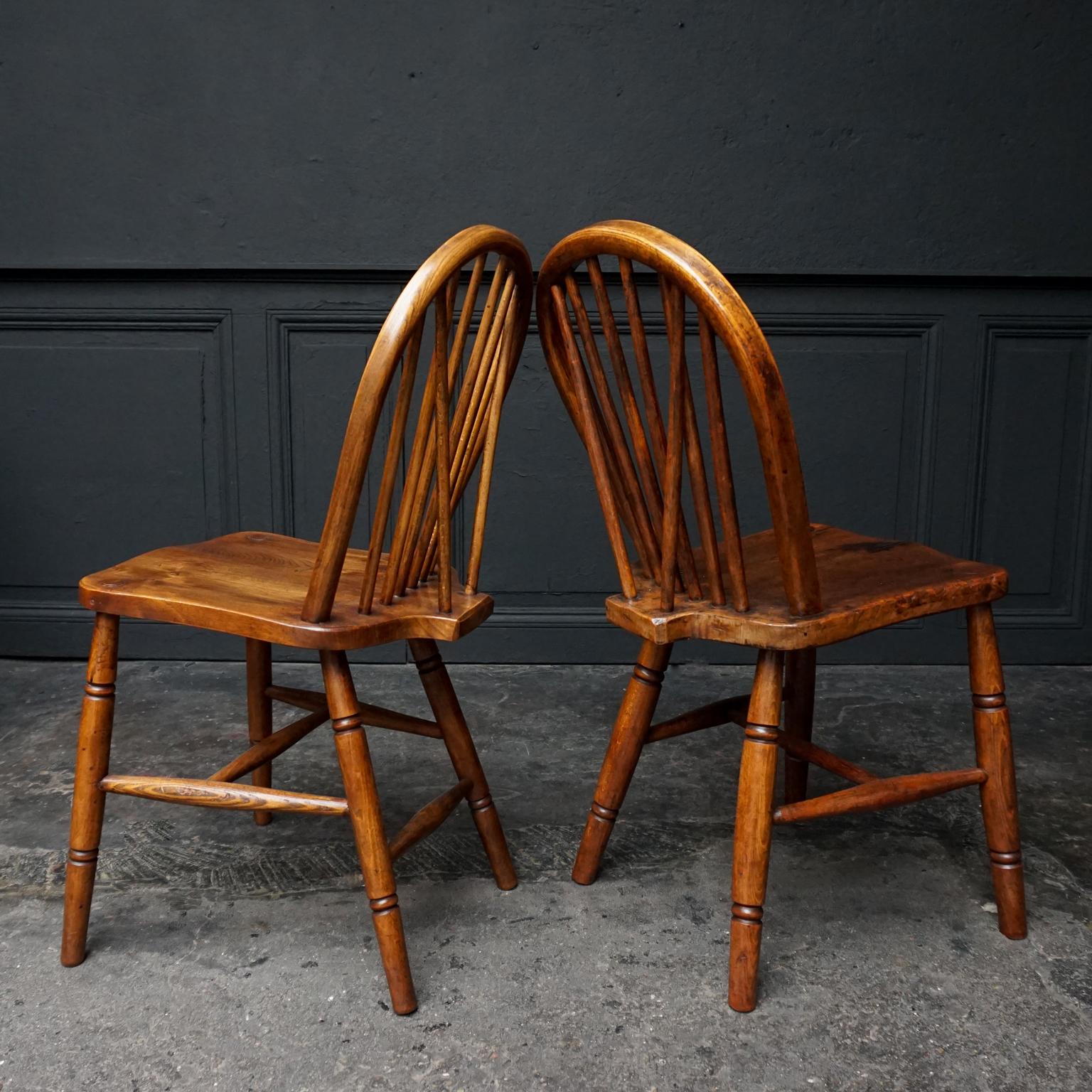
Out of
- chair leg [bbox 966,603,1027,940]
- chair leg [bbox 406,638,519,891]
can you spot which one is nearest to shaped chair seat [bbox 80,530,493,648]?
chair leg [bbox 406,638,519,891]

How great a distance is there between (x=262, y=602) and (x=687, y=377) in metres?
0.61

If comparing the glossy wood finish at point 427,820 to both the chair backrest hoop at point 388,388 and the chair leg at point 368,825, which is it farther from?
the chair backrest hoop at point 388,388

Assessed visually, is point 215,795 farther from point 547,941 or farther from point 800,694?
point 800,694

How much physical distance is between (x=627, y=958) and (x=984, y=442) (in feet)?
6.11

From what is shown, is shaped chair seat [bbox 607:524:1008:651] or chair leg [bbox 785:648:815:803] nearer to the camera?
shaped chair seat [bbox 607:524:1008:651]

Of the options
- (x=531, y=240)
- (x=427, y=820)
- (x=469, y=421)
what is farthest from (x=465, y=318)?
(x=531, y=240)

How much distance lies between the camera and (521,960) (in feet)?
4.90

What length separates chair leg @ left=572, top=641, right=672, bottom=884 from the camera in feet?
5.17

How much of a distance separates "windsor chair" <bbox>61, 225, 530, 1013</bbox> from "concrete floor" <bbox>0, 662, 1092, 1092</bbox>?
0.41 feet

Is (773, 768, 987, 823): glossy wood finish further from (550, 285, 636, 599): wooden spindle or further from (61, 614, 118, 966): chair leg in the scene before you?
(61, 614, 118, 966): chair leg

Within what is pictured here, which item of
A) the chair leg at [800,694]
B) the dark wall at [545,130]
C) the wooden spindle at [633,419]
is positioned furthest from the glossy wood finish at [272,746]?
the dark wall at [545,130]

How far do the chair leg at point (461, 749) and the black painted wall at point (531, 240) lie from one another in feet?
3.92

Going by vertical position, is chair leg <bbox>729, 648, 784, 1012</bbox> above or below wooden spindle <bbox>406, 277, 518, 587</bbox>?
below

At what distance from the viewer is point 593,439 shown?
55.8 inches
